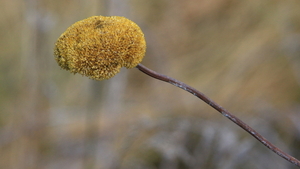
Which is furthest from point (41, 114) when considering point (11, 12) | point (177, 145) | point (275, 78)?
point (275, 78)

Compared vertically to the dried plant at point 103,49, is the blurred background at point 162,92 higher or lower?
lower

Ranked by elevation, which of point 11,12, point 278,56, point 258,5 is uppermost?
point 258,5

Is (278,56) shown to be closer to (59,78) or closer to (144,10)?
(144,10)

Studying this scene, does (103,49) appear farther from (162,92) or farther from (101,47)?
(162,92)

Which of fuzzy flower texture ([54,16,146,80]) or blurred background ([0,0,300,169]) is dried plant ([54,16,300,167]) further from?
blurred background ([0,0,300,169])

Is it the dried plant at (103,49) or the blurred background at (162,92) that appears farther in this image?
the blurred background at (162,92)

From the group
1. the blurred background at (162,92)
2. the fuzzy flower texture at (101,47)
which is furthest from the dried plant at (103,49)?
the blurred background at (162,92)

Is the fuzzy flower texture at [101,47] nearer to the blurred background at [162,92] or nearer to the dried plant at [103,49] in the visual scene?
the dried plant at [103,49]
